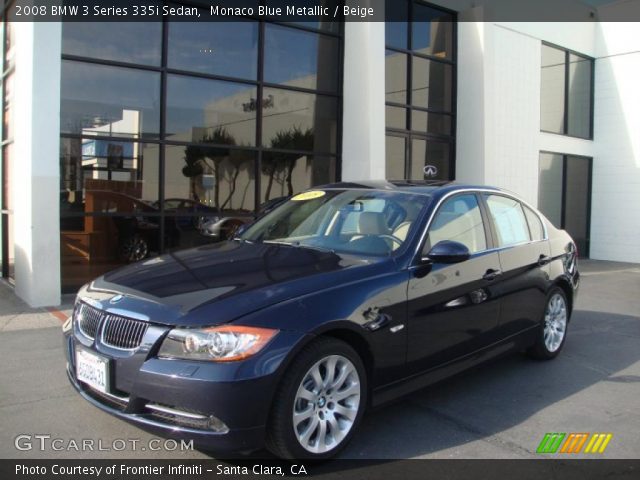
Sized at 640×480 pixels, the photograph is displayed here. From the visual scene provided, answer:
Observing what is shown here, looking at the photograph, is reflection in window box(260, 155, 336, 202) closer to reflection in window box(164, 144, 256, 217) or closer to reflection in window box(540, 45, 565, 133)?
reflection in window box(164, 144, 256, 217)

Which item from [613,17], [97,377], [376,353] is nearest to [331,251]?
[376,353]

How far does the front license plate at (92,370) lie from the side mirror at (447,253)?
2.15 meters

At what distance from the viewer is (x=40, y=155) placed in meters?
7.31

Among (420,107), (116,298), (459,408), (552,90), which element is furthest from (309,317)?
(552,90)

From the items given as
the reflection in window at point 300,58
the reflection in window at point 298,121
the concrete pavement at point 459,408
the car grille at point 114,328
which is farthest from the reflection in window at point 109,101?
the car grille at point 114,328

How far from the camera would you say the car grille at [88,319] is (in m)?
3.54

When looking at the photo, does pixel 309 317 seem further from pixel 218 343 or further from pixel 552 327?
pixel 552 327

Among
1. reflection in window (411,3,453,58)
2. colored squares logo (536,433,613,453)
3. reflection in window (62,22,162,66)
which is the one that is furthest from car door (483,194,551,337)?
reflection in window (411,3,453,58)

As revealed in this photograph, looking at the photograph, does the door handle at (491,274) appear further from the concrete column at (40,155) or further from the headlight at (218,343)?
the concrete column at (40,155)

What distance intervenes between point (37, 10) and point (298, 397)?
624cm

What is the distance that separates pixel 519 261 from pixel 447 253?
4.46 ft

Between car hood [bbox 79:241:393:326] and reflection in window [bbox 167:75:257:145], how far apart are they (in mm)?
5230

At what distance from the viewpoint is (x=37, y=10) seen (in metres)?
7.16

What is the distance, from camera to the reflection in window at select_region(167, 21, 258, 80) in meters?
9.11
